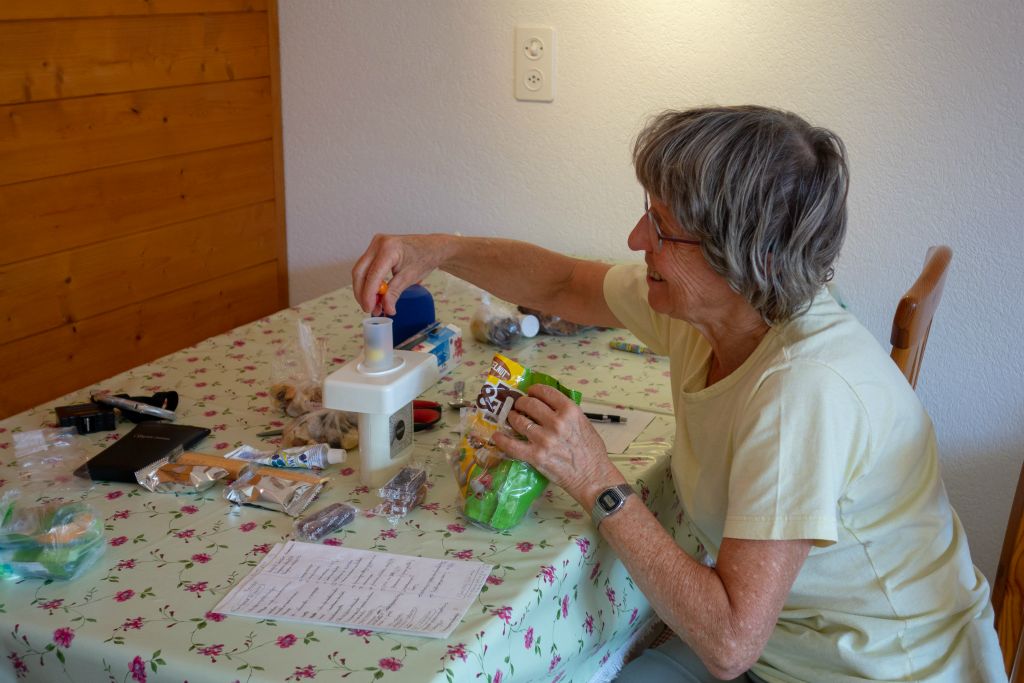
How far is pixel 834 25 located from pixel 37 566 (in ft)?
5.69

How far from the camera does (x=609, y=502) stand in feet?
3.92

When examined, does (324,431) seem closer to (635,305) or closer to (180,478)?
(180,478)

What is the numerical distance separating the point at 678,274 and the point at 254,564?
0.61 m

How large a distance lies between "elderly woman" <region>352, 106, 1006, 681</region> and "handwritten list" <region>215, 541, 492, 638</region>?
7.5 inches

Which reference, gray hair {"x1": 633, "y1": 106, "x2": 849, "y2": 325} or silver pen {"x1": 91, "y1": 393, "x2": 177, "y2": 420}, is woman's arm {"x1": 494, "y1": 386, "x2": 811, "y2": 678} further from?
silver pen {"x1": 91, "y1": 393, "x2": 177, "y2": 420}

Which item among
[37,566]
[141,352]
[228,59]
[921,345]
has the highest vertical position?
[228,59]

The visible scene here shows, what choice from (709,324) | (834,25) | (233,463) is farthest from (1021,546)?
(834,25)

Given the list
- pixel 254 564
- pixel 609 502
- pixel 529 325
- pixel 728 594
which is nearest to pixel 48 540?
pixel 254 564

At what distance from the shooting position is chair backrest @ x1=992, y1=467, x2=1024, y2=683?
50.8 inches

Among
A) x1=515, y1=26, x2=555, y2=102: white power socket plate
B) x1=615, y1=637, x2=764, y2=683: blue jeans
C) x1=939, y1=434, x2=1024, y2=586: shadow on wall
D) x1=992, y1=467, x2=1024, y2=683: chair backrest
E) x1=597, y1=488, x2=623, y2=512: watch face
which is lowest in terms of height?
x1=939, y1=434, x2=1024, y2=586: shadow on wall

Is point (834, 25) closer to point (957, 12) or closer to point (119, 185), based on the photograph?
point (957, 12)

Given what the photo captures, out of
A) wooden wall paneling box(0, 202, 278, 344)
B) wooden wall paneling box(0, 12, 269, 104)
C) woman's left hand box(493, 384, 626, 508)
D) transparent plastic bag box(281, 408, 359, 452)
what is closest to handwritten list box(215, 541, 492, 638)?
woman's left hand box(493, 384, 626, 508)

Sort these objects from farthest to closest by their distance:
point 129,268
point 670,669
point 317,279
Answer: point 317,279 < point 129,268 < point 670,669

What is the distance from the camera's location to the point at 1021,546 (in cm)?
129
